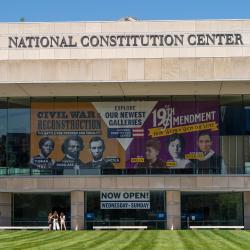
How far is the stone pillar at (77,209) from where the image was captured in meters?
42.6

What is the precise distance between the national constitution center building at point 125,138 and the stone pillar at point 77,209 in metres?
0.06

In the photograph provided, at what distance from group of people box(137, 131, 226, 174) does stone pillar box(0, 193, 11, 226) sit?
28.0ft

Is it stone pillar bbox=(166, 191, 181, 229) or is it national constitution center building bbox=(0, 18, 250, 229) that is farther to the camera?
national constitution center building bbox=(0, 18, 250, 229)

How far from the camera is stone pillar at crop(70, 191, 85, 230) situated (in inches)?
1676

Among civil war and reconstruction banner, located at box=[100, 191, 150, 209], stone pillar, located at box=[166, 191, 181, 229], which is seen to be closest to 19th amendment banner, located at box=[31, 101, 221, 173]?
civil war and reconstruction banner, located at box=[100, 191, 150, 209]

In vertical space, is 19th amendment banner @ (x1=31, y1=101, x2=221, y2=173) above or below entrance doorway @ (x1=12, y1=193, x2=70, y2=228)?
above

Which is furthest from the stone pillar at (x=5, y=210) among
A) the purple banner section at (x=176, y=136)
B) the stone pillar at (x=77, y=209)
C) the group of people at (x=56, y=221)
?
the purple banner section at (x=176, y=136)

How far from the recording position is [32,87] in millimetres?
41156

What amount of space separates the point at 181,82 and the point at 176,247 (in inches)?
645

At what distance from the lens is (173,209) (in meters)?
42.2

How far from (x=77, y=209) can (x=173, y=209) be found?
583cm

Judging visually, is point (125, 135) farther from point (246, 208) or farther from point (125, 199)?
point (246, 208)

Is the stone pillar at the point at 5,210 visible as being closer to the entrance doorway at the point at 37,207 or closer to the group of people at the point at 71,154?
the entrance doorway at the point at 37,207

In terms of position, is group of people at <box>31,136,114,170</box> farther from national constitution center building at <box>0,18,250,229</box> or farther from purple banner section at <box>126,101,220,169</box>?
purple banner section at <box>126,101,220,169</box>
